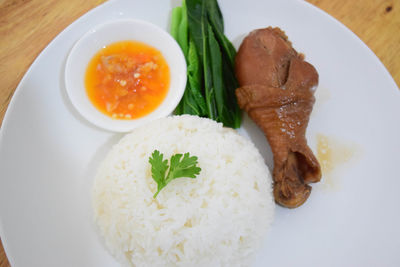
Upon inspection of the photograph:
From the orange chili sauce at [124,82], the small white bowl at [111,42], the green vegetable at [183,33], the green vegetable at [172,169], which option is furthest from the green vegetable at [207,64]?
the green vegetable at [172,169]

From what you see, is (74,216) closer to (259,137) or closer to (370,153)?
(259,137)

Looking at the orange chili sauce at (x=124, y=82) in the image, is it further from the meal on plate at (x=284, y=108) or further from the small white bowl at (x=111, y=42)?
the meal on plate at (x=284, y=108)

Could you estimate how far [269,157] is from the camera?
2779 mm

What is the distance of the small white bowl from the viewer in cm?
256

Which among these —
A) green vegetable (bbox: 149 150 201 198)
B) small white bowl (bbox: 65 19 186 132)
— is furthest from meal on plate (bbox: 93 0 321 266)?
small white bowl (bbox: 65 19 186 132)

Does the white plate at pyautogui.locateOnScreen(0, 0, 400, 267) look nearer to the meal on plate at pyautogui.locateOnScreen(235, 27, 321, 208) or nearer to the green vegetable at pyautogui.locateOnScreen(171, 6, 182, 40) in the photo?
the green vegetable at pyautogui.locateOnScreen(171, 6, 182, 40)

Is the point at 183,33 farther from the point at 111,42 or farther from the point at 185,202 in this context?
the point at 185,202

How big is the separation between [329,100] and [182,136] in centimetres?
137

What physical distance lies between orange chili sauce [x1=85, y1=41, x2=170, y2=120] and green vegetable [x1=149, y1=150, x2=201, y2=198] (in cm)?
67

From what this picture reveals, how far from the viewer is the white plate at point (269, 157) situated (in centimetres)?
234

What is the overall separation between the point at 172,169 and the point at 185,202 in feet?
0.94

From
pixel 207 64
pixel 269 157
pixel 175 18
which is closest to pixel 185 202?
pixel 269 157

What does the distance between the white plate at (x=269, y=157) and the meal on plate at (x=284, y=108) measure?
25 cm

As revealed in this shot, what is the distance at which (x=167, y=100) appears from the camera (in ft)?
8.86
